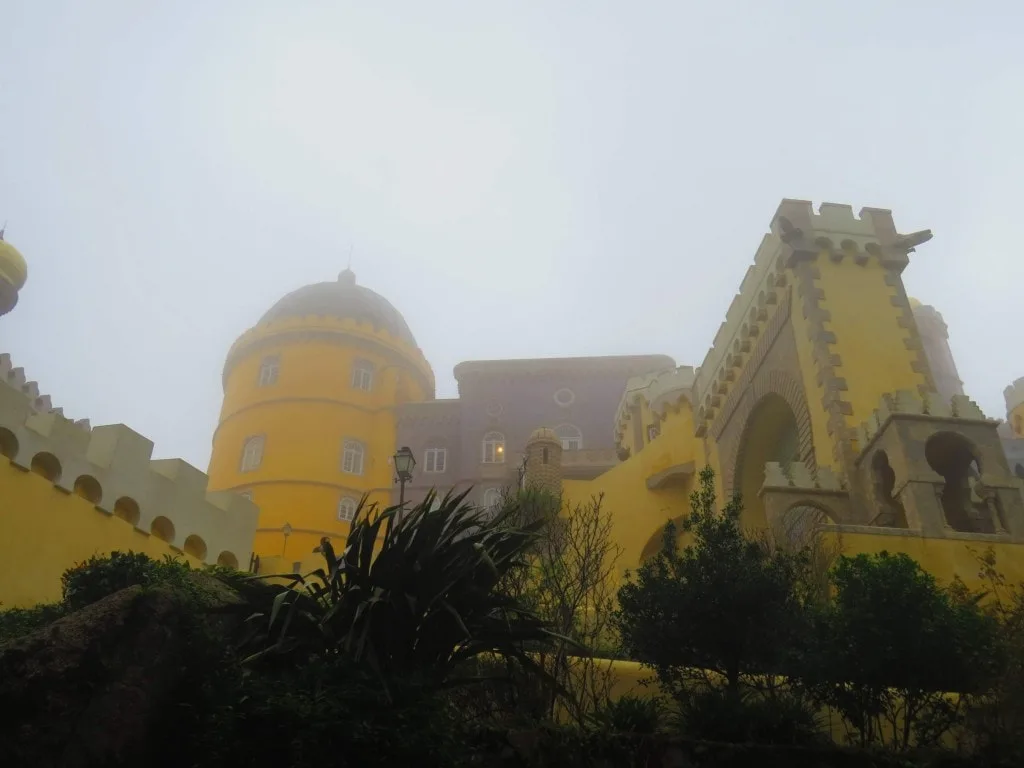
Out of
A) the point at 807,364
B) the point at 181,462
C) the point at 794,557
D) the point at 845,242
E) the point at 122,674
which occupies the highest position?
the point at 845,242

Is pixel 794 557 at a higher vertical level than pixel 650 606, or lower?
higher

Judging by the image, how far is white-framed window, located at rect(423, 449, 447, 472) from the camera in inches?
1280

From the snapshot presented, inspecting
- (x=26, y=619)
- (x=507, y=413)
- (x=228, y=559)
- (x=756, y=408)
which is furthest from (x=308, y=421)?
(x=26, y=619)

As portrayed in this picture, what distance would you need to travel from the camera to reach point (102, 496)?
13.3 m

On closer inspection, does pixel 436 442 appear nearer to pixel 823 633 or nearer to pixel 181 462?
pixel 181 462

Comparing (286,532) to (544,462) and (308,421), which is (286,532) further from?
(544,462)

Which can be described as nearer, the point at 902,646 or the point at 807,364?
the point at 902,646

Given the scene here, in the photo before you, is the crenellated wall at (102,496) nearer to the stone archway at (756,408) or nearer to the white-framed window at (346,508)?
the stone archway at (756,408)

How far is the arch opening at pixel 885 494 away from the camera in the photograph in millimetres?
12703

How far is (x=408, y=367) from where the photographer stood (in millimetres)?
36656

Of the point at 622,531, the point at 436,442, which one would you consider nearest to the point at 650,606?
the point at 622,531

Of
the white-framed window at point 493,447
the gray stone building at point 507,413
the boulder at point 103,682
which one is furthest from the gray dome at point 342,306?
the boulder at point 103,682

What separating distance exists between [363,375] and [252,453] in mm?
5218

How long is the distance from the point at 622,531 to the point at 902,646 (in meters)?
15.3
